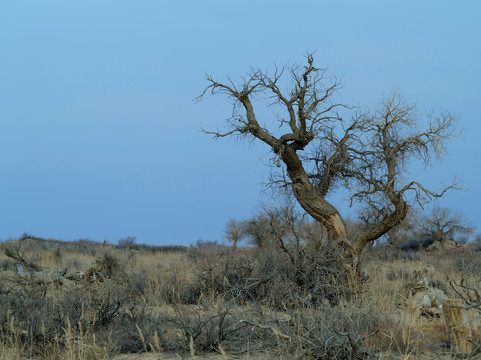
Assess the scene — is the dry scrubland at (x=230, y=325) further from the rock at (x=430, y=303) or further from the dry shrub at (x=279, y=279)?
the rock at (x=430, y=303)

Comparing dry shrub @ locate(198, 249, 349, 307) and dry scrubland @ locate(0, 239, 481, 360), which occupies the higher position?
dry shrub @ locate(198, 249, 349, 307)

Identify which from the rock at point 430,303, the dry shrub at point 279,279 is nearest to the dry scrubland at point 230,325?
the dry shrub at point 279,279

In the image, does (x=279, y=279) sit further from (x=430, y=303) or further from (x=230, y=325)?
(x=230, y=325)

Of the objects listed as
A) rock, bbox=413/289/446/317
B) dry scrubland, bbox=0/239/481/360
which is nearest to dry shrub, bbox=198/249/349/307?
dry scrubland, bbox=0/239/481/360

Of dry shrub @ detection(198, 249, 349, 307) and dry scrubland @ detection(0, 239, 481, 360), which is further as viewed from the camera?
dry shrub @ detection(198, 249, 349, 307)

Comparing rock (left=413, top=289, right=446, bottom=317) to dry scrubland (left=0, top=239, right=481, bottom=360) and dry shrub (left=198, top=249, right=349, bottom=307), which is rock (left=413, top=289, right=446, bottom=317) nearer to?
dry scrubland (left=0, top=239, right=481, bottom=360)

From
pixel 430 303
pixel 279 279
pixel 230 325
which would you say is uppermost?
pixel 279 279

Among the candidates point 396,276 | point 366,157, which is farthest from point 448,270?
point 366,157

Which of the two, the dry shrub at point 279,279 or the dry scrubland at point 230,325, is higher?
the dry shrub at point 279,279

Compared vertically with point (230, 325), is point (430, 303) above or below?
above

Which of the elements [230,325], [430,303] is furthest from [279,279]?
[230,325]

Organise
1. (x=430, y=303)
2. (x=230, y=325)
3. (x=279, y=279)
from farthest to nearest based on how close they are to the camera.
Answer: (x=279, y=279)
(x=430, y=303)
(x=230, y=325)

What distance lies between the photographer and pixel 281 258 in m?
12.1

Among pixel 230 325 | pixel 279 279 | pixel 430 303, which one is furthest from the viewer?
pixel 279 279
